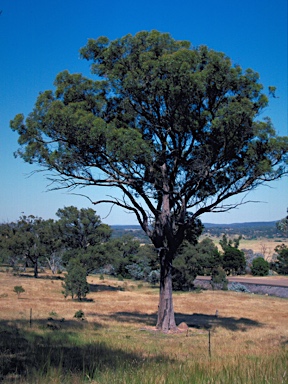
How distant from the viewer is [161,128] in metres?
18.1

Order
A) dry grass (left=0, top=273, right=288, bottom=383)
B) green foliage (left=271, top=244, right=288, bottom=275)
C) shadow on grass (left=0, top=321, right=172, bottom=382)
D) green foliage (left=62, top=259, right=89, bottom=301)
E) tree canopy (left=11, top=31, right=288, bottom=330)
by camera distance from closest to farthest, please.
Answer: shadow on grass (left=0, top=321, right=172, bottom=382)
dry grass (left=0, top=273, right=288, bottom=383)
tree canopy (left=11, top=31, right=288, bottom=330)
green foliage (left=62, top=259, right=89, bottom=301)
green foliage (left=271, top=244, right=288, bottom=275)

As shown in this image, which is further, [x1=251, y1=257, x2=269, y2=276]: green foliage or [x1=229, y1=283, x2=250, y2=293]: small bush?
[x1=251, y1=257, x2=269, y2=276]: green foliage

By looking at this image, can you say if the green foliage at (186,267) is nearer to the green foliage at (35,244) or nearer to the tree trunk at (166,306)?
the green foliage at (35,244)

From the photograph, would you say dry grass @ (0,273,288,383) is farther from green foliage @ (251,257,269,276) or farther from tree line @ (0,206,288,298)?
green foliage @ (251,257,269,276)

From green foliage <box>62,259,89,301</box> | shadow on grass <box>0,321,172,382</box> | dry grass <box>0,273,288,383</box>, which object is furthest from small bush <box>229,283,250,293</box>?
shadow on grass <box>0,321,172,382</box>

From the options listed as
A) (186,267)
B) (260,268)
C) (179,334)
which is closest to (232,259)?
(260,268)

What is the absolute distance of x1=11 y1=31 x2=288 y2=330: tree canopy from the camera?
16078 millimetres

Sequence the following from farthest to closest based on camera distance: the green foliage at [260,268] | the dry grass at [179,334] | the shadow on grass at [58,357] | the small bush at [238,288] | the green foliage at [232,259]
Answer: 1. the green foliage at [232,259]
2. the green foliage at [260,268]
3. the small bush at [238,288]
4. the dry grass at [179,334]
5. the shadow on grass at [58,357]

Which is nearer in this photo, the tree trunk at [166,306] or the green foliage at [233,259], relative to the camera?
the tree trunk at [166,306]

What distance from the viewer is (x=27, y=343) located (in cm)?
1037

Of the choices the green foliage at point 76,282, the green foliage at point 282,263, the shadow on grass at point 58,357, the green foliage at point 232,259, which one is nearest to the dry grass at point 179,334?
the shadow on grass at point 58,357

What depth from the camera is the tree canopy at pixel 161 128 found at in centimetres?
1608

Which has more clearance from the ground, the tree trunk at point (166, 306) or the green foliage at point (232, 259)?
the tree trunk at point (166, 306)

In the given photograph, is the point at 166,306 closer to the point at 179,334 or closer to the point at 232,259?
the point at 179,334
